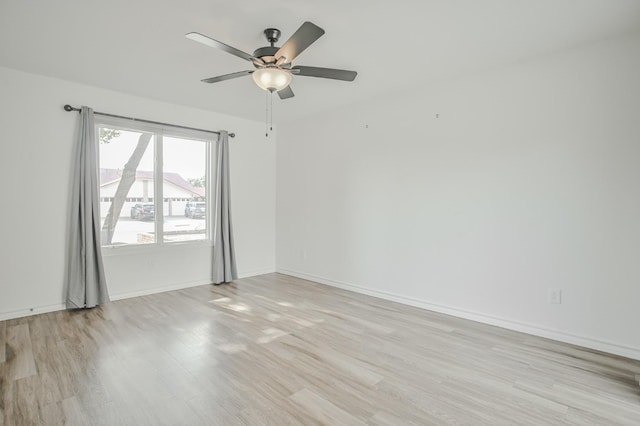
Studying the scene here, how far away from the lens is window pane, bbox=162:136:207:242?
4.67m

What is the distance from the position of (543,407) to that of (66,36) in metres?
4.38

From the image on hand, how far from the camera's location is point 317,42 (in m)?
2.74

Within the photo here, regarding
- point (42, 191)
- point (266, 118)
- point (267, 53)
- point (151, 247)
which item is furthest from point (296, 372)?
point (266, 118)

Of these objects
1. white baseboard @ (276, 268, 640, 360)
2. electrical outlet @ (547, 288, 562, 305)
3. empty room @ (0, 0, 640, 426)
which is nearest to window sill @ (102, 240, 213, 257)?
empty room @ (0, 0, 640, 426)

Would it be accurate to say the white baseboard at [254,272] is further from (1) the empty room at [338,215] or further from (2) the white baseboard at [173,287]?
(1) the empty room at [338,215]

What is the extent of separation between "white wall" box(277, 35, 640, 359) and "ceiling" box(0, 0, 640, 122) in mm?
360

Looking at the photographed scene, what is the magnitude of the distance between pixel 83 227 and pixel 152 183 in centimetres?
101

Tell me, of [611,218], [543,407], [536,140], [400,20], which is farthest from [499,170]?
[543,407]

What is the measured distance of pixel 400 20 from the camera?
246 cm

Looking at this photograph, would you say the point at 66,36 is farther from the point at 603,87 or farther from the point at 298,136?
the point at 603,87

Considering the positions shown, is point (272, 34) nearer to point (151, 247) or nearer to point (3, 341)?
point (151, 247)

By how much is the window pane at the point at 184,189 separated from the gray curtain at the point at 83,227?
92 centimetres

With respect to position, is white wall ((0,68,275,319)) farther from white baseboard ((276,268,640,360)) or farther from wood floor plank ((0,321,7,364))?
white baseboard ((276,268,640,360))

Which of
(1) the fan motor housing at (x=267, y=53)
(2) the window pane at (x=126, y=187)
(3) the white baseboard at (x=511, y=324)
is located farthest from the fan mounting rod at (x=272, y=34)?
(3) the white baseboard at (x=511, y=324)
